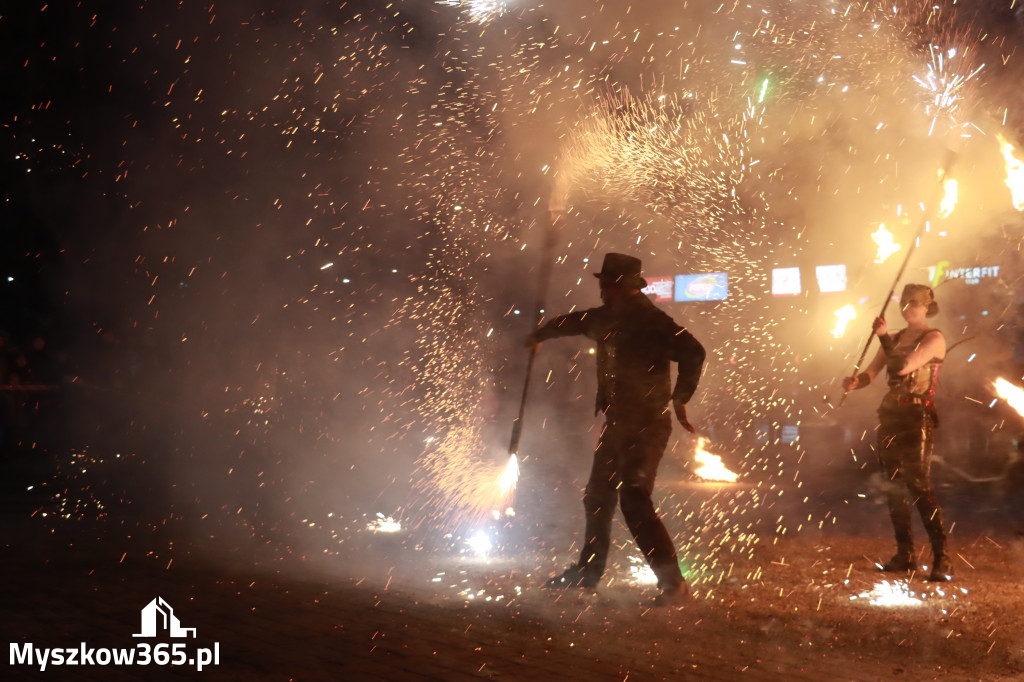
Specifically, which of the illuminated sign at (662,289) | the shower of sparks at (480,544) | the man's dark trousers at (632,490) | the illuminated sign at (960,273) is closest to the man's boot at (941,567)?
the man's dark trousers at (632,490)

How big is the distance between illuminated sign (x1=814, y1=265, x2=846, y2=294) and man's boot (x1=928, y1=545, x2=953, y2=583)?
1620 cm

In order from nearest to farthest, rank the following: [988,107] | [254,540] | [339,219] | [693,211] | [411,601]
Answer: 1. [411,601]
2. [254,540]
3. [988,107]
4. [339,219]
5. [693,211]

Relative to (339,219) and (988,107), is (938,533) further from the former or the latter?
(339,219)

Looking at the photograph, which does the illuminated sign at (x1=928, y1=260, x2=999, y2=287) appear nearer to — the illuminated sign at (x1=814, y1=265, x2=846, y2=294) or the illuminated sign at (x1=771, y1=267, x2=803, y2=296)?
the illuminated sign at (x1=814, y1=265, x2=846, y2=294)

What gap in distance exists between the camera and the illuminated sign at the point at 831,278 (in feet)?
64.0

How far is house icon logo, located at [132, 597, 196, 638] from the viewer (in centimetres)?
302

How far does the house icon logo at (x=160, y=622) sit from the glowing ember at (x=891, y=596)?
2.89m

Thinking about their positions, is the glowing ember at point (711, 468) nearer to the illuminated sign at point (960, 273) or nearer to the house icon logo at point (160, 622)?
the illuminated sign at point (960, 273)

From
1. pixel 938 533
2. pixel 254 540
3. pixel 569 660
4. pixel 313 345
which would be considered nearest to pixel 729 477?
pixel 313 345

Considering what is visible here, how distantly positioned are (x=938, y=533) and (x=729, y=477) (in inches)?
240

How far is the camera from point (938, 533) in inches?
167

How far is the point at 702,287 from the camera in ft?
61.3

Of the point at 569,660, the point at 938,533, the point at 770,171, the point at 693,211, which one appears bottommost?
the point at 569,660
